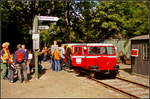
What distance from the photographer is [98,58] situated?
44.7 feet

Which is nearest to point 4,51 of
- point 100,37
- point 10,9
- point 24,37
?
point 100,37

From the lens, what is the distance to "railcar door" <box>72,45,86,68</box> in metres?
15.6

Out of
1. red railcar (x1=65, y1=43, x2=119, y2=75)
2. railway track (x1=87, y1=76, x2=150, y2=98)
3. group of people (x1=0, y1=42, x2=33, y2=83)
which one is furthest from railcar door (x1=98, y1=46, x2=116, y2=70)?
group of people (x1=0, y1=42, x2=33, y2=83)

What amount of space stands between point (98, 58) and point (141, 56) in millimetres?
2825

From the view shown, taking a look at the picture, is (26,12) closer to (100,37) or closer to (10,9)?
(10,9)

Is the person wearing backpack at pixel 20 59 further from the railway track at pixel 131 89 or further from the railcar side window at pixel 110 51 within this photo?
the railcar side window at pixel 110 51

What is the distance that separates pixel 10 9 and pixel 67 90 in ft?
72.3

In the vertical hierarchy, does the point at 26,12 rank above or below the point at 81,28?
above

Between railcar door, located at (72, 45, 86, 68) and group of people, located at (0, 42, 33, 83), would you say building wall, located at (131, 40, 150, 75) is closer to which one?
railcar door, located at (72, 45, 86, 68)

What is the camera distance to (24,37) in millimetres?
39500

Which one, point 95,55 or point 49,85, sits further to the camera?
point 95,55

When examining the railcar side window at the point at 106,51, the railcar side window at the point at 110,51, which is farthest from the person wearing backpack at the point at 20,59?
the railcar side window at the point at 110,51

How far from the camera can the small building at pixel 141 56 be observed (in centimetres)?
1396

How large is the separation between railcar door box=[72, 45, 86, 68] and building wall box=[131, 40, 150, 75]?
3194mm
